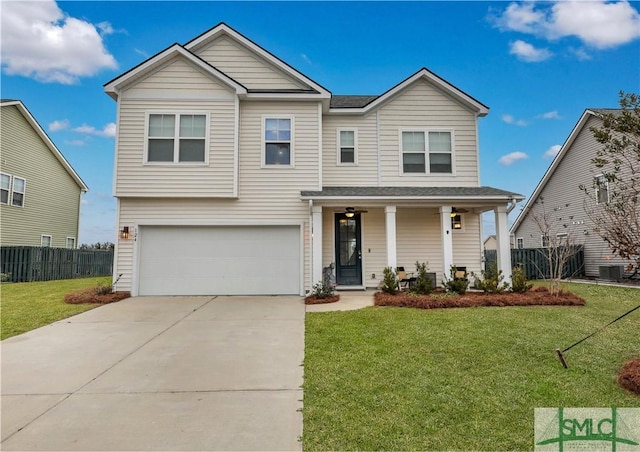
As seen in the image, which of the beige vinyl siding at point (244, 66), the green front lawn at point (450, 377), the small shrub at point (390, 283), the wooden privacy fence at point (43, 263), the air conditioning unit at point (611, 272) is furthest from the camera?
the wooden privacy fence at point (43, 263)

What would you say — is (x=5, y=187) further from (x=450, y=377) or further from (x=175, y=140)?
(x=450, y=377)

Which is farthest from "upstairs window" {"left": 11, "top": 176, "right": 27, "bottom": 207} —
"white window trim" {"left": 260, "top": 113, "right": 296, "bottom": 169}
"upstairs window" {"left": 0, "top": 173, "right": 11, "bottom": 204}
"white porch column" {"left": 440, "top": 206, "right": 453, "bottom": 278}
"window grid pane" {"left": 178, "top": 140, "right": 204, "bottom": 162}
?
"white porch column" {"left": 440, "top": 206, "right": 453, "bottom": 278}

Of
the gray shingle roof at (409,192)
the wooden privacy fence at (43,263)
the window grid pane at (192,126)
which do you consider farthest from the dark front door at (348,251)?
the wooden privacy fence at (43,263)

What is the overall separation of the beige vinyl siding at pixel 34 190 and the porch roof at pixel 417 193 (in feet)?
52.2

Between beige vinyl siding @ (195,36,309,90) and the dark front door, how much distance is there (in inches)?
186

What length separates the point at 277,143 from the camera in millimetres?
11070

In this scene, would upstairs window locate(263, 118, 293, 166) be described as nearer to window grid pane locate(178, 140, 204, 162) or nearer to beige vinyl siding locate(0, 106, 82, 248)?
window grid pane locate(178, 140, 204, 162)

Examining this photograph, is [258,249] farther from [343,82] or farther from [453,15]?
[343,82]

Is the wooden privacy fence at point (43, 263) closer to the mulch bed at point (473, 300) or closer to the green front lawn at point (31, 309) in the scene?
the green front lawn at point (31, 309)

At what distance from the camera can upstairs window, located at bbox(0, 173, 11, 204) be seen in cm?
1647

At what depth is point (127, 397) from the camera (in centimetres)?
371

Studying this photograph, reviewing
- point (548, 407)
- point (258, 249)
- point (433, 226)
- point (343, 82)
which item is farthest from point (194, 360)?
point (343, 82)

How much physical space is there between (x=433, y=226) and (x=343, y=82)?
1243 centimetres

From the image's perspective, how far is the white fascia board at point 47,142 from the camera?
1712 cm
